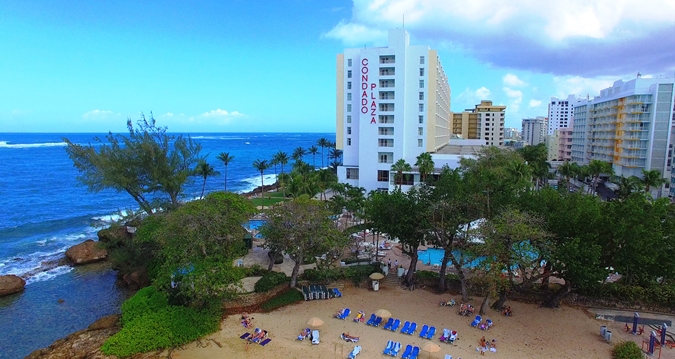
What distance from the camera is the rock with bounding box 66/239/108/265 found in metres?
42.0

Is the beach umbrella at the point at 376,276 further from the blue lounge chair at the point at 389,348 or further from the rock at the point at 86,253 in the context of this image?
the rock at the point at 86,253

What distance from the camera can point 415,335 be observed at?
78.3 ft

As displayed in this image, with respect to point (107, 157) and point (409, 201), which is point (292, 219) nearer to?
point (409, 201)

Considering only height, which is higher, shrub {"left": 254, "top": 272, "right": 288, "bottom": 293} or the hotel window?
the hotel window

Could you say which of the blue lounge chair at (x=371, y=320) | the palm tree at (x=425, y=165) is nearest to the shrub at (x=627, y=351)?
the blue lounge chair at (x=371, y=320)

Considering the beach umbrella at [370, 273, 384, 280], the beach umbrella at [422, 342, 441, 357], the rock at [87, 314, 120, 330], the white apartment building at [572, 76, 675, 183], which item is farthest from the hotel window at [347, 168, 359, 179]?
the white apartment building at [572, 76, 675, 183]

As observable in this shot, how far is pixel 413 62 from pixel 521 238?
42.3 m

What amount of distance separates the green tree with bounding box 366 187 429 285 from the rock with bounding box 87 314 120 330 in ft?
61.3

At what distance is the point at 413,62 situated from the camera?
6038 centimetres

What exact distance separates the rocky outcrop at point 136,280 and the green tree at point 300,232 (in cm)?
1273

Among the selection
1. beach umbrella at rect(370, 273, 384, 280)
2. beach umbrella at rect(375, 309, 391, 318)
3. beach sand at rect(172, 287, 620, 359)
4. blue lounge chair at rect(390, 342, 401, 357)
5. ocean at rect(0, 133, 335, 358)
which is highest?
beach umbrella at rect(370, 273, 384, 280)

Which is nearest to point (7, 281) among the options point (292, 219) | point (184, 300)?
point (184, 300)

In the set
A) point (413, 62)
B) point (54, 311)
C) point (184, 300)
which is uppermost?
point (413, 62)

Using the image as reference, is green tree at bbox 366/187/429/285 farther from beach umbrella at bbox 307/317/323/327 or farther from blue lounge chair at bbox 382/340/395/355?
beach umbrella at bbox 307/317/323/327
